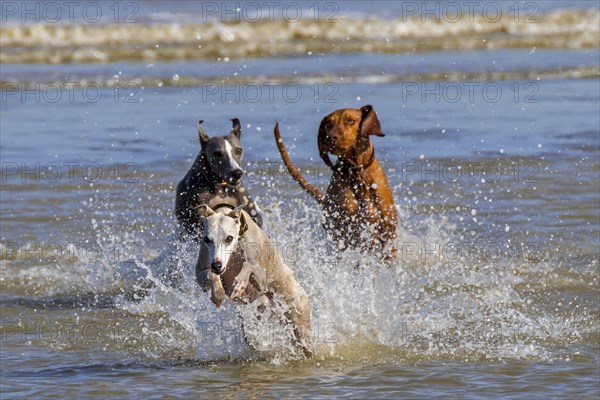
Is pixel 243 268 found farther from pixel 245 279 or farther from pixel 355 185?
pixel 355 185

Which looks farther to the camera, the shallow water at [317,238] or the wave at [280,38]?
the wave at [280,38]

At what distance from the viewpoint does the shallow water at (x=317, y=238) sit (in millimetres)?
7129

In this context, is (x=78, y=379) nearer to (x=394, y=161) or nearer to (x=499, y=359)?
(x=499, y=359)

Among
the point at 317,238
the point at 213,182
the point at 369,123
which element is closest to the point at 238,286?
the point at 213,182

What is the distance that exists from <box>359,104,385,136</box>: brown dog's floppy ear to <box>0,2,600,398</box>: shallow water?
2.81 ft

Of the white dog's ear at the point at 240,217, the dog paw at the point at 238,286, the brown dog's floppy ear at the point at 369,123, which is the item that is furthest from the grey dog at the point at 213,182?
the dog paw at the point at 238,286

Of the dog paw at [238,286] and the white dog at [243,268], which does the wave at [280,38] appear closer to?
the white dog at [243,268]

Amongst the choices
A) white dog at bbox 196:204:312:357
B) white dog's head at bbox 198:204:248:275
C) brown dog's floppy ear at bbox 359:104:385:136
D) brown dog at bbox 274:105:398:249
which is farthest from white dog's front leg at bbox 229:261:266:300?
brown dog's floppy ear at bbox 359:104:385:136

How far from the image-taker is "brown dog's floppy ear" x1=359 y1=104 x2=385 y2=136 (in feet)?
29.1

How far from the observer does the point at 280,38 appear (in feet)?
89.7

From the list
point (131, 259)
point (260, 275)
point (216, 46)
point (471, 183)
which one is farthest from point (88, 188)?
point (216, 46)

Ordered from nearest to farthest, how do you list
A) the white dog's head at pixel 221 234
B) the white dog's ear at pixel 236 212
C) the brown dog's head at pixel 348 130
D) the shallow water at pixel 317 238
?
the white dog's head at pixel 221 234
the white dog's ear at pixel 236 212
the shallow water at pixel 317 238
the brown dog's head at pixel 348 130

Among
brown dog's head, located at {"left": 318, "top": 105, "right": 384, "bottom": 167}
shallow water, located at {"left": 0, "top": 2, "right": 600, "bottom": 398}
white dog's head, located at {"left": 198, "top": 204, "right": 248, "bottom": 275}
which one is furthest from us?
brown dog's head, located at {"left": 318, "top": 105, "right": 384, "bottom": 167}

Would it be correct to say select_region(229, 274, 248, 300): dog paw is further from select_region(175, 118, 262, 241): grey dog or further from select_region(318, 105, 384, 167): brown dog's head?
select_region(318, 105, 384, 167): brown dog's head
